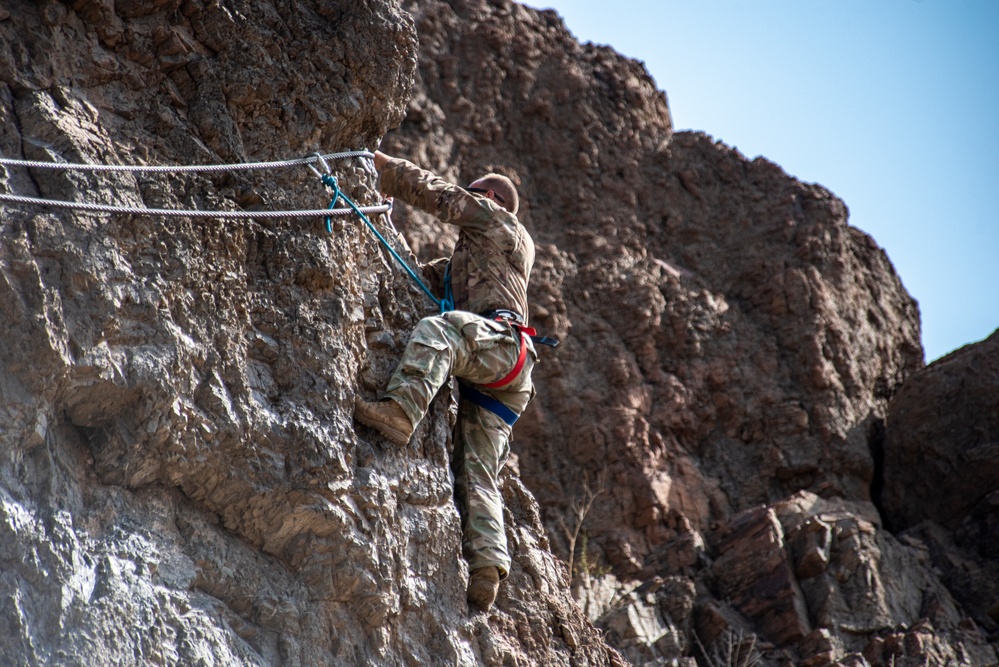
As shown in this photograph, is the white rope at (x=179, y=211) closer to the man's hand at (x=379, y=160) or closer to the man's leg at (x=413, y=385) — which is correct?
the man's hand at (x=379, y=160)

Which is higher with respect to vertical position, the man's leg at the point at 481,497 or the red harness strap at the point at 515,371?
the red harness strap at the point at 515,371

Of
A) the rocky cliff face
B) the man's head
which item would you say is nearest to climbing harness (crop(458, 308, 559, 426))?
the rocky cliff face

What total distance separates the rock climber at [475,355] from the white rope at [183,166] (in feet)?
1.10

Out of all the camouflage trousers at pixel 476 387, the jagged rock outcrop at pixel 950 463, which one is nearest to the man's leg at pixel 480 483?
the camouflage trousers at pixel 476 387

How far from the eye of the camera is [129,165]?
4.82 m

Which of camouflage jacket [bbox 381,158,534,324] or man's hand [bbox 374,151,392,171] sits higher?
man's hand [bbox 374,151,392,171]

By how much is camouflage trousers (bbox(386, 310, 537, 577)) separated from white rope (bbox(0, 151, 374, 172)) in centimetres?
98

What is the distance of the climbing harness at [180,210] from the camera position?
4320 millimetres

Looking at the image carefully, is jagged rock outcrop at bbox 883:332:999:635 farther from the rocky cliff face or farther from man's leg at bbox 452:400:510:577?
man's leg at bbox 452:400:510:577

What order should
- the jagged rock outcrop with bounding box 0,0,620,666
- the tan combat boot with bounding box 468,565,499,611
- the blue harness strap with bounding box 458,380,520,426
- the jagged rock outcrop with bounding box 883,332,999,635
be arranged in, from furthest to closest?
the jagged rock outcrop with bounding box 883,332,999,635 → the blue harness strap with bounding box 458,380,520,426 → the tan combat boot with bounding box 468,565,499,611 → the jagged rock outcrop with bounding box 0,0,620,666

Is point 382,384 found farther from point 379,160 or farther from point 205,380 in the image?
point 379,160

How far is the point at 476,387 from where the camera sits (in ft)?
19.3

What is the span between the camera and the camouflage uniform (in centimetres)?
531

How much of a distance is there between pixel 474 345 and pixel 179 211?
5.15 feet
